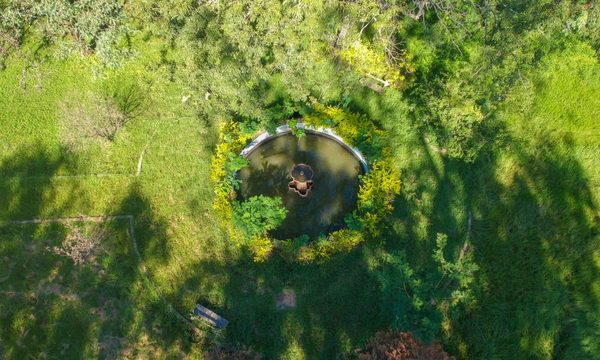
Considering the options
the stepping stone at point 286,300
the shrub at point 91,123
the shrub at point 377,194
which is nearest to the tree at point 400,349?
the stepping stone at point 286,300

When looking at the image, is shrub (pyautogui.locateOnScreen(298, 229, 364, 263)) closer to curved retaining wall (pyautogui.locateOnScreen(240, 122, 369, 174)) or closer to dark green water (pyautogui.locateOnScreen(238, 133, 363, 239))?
dark green water (pyautogui.locateOnScreen(238, 133, 363, 239))

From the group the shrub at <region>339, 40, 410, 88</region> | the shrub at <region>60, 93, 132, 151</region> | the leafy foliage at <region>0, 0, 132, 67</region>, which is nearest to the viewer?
the shrub at <region>339, 40, 410, 88</region>

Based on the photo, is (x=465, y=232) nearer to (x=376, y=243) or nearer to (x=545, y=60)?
(x=376, y=243)

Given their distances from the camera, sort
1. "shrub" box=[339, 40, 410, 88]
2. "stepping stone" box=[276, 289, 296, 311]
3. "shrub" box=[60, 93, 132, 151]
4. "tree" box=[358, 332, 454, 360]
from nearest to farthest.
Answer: "tree" box=[358, 332, 454, 360] < "stepping stone" box=[276, 289, 296, 311] < "shrub" box=[339, 40, 410, 88] < "shrub" box=[60, 93, 132, 151]

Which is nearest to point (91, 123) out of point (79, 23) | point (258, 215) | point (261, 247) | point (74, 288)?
point (79, 23)

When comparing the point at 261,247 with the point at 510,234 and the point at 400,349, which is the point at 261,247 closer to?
the point at 400,349


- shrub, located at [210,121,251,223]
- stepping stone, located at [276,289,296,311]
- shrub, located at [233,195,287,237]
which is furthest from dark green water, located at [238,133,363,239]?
stepping stone, located at [276,289,296,311]
